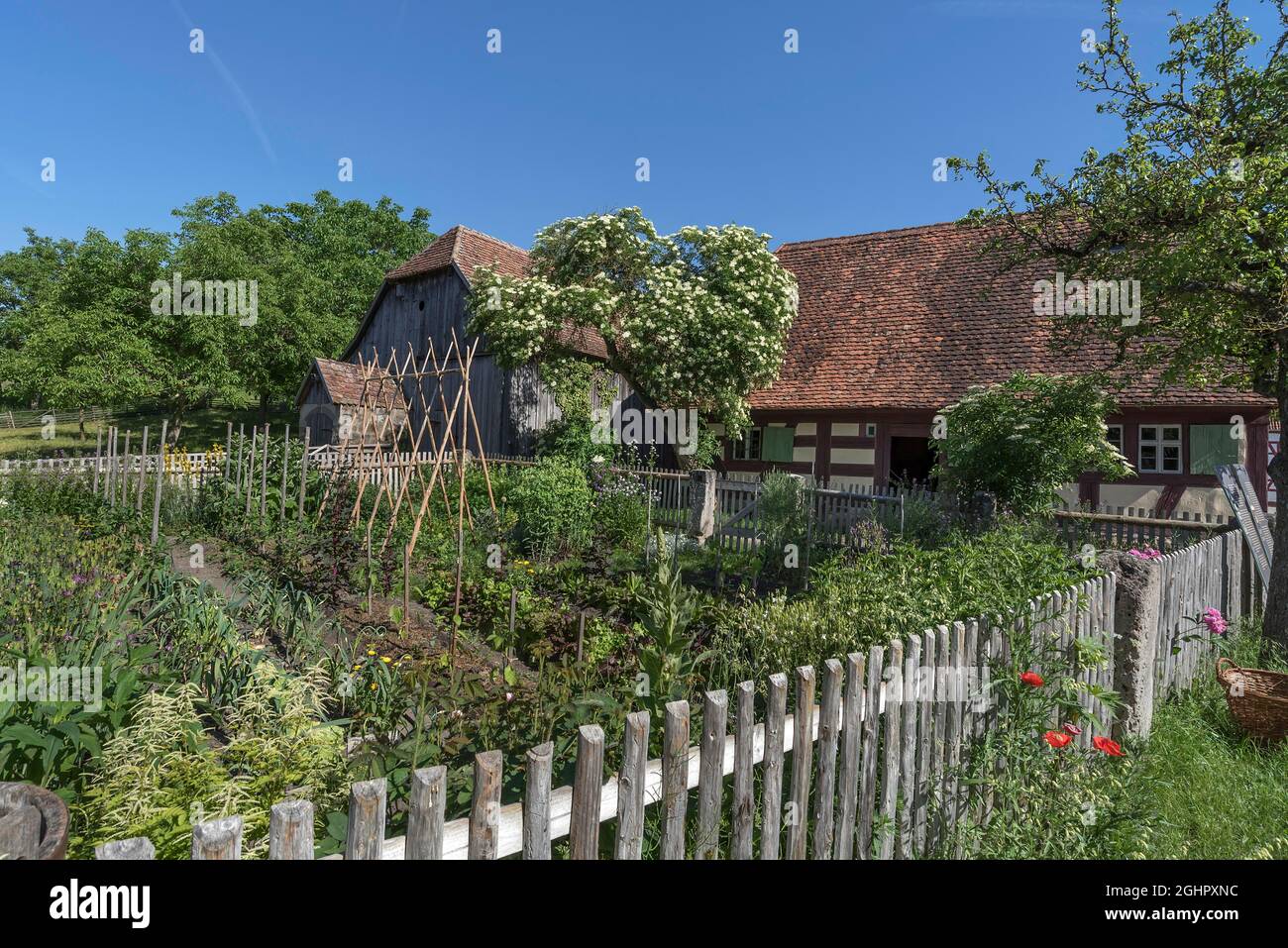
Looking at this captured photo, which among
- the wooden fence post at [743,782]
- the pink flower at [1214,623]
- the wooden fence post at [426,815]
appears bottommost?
the pink flower at [1214,623]

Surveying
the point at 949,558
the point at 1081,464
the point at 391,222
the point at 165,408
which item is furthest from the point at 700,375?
the point at 165,408

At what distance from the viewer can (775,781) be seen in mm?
2391

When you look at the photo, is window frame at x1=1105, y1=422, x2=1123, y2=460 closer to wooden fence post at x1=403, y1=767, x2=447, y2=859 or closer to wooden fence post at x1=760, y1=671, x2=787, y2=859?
wooden fence post at x1=760, y1=671, x2=787, y2=859

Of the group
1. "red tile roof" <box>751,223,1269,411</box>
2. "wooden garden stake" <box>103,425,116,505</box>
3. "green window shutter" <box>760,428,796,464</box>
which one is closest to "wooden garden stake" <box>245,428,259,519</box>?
"wooden garden stake" <box>103,425,116,505</box>

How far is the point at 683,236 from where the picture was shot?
1675 cm

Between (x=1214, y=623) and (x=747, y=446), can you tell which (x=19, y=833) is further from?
(x=747, y=446)

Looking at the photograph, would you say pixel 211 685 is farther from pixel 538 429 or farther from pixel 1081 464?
pixel 538 429

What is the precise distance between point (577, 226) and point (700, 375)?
4.73 metres

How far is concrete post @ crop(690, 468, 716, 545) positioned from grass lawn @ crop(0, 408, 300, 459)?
23.2m

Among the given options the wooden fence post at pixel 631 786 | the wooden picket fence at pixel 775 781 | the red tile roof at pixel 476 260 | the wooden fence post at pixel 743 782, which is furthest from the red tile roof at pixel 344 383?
the wooden fence post at pixel 631 786

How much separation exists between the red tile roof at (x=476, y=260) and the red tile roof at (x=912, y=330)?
4.70 meters

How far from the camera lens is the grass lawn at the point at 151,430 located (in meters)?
30.3

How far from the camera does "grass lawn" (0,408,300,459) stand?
99.4 ft

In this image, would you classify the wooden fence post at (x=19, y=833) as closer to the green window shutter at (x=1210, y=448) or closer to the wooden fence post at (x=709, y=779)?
the wooden fence post at (x=709, y=779)
